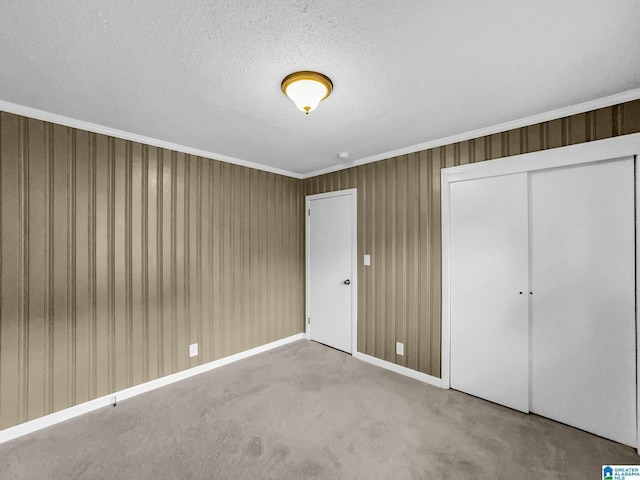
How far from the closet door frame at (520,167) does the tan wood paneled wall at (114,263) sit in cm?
219

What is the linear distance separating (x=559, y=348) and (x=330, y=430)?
1.90 meters

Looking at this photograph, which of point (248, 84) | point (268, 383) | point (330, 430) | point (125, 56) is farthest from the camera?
point (268, 383)

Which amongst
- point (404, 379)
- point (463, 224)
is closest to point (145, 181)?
point (463, 224)

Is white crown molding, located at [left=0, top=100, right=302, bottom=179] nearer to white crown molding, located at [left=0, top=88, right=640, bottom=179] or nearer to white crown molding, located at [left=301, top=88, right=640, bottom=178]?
white crown molding, located at [left=0, top=88, right=640, bottom=179]

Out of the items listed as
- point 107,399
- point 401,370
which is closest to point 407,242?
point 401,370

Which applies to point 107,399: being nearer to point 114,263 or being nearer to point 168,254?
point 114,263

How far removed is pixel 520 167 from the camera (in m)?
2.35

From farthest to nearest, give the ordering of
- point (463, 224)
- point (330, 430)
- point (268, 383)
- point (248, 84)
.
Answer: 1. point (268, 383)
2. point (463, 224)
3. point (330, 430)
4. point (248, 84)

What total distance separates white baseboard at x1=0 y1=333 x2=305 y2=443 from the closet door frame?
2331 millimetres

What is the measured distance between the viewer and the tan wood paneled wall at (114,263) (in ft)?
6.96

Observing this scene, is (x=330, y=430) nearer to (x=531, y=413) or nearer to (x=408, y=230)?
(x=531, y=413)

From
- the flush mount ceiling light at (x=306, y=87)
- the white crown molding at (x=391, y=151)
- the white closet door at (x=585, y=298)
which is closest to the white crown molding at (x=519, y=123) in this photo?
the white crown molding at (x=391, y=151)

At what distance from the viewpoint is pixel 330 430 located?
7.06 ft

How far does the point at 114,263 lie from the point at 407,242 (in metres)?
2.88
